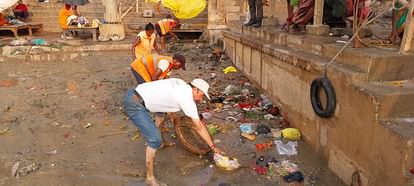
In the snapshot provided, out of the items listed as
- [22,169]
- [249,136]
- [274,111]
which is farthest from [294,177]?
[22,169]

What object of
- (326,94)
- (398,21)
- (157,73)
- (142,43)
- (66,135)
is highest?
(398,21)

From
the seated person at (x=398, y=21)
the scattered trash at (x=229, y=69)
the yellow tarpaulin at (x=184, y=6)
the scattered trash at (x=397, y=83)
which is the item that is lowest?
the scattered trash at (x=229, y=69)

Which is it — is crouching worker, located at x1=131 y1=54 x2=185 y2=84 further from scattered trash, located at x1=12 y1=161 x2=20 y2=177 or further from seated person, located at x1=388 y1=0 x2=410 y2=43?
seated person, located at x1=388 y1=0 x2=410 y2=43

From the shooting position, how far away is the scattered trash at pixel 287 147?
456cm

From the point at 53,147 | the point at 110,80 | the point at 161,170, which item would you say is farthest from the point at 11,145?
the point at 110,80

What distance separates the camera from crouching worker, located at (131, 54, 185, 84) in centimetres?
473

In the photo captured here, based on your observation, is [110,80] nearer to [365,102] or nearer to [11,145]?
[11,145]

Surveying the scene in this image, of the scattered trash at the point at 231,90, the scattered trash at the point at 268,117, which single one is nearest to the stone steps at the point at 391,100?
the scattered trash at the point at 268,117

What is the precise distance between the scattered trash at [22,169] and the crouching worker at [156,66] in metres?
1.83

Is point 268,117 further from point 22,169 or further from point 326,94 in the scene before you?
point 22,169

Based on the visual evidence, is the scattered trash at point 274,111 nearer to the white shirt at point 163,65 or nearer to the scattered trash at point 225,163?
the scattered trash at point 225,163

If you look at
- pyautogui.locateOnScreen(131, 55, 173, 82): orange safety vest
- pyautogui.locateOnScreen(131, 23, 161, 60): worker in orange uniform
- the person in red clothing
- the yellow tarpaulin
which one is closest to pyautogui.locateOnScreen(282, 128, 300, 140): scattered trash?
pyautogui.locateOnScreen(131, 55, 173, 82): orange safety vest

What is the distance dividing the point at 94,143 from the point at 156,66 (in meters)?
1.52

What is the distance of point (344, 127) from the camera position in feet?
12.0
